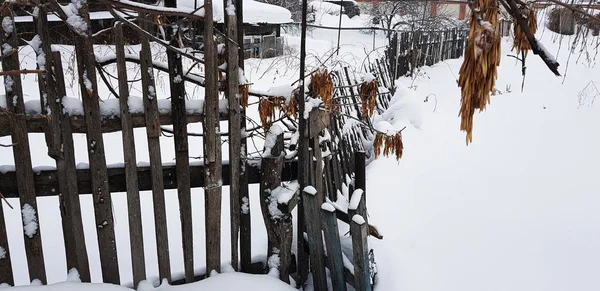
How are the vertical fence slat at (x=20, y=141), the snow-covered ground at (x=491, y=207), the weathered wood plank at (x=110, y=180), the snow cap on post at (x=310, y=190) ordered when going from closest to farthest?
the vertical fence slat at (x=20, y=141) → the weathered wood plank at (x=110, y=180) → the snow cap on post at (x=310, y=190) → the snow-covered ground at (x=491, y=207)

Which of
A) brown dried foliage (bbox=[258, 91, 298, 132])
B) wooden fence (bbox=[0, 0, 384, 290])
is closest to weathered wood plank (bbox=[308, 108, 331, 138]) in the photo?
wooden fence (bbox=[0, 0, 384, 290])

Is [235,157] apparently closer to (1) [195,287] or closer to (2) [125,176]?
(2) [125,176]

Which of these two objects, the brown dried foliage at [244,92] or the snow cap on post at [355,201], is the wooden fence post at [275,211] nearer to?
the brown dried foliage at [244,92]

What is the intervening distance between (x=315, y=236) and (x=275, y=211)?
28 cm

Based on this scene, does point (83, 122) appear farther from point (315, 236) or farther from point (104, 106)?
point (315, 236)

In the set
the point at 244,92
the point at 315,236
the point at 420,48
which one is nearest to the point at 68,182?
the point at 244,92

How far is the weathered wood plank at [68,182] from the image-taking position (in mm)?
2125

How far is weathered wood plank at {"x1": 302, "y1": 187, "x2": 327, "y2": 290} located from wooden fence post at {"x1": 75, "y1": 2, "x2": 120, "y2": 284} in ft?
3.51

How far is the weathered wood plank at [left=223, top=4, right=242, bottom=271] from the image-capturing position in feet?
7.30

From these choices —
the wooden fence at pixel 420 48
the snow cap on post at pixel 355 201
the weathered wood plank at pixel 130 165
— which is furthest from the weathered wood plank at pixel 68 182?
the wooden fence at pixel 420 48

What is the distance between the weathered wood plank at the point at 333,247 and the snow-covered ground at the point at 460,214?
0.38 metres

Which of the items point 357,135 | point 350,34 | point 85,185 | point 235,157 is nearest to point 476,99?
point 235,157

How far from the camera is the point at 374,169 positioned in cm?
500

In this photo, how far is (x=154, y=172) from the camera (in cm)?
229
